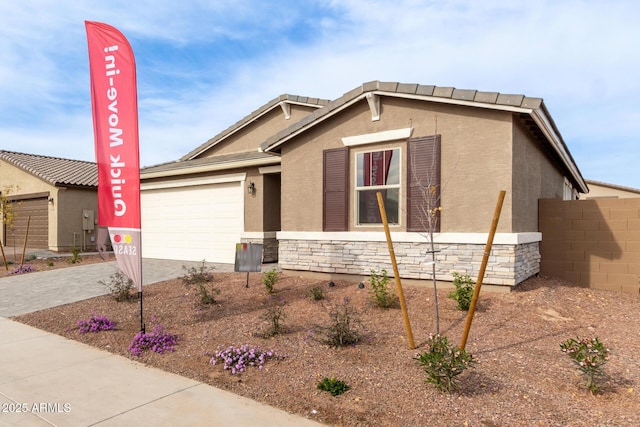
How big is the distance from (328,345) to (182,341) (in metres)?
2.21

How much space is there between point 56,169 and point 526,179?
22238mm

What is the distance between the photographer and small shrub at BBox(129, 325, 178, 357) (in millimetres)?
5574

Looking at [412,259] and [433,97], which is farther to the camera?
[412,259]

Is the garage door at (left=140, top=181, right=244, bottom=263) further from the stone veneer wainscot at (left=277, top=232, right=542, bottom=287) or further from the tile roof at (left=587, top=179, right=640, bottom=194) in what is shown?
the tile roof at (left=587, top=179, right=640, bottom=194)

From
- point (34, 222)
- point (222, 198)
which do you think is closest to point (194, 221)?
point (222, 198)

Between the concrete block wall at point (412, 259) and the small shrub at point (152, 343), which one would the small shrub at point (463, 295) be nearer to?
the concrete block wall at point (412, 259)

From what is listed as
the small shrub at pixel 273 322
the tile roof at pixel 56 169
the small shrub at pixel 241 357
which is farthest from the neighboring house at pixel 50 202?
the small shrub at pixel 241 357

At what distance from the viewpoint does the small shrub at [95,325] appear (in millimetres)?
6539

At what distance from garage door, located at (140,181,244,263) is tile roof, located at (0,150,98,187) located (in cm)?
654

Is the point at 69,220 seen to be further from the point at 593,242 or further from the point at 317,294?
the point at 593,242

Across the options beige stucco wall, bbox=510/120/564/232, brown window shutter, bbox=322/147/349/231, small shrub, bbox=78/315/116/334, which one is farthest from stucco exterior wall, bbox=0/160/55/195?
beige stucco wall, bbox=510/120/564/232

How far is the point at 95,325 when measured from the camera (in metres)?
6.55

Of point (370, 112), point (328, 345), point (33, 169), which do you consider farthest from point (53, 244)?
point (328, 345)

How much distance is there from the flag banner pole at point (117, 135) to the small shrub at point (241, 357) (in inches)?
77.1
